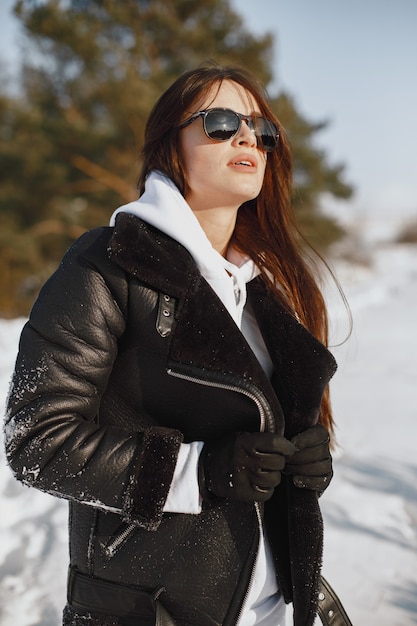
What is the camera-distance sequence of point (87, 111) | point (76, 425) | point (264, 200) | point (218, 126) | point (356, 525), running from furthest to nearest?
1. point (87, 111)
2. point (356, 525)
3. point (264, 200)
4. point (218, 126)
5. point (76, 425)

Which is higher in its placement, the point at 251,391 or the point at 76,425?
the point at 251,391

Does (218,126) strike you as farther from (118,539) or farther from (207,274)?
(118,539)

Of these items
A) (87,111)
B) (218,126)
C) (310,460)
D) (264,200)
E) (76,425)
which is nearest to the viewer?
(76,425)

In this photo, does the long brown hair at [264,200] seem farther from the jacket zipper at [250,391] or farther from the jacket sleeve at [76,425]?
the jacket sleeve at [76,425]

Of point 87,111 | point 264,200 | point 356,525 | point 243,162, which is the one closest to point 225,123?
point 243,162

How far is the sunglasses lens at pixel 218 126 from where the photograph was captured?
157 cm

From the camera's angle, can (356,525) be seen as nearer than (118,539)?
No

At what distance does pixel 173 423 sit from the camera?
4.56ft

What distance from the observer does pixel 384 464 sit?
12.5 feet

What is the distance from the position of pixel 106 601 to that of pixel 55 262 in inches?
467

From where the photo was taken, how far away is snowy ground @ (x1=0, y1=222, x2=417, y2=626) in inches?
97.4

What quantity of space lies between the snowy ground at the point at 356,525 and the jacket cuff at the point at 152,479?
38.0 inches

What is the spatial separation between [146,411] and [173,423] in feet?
0.23

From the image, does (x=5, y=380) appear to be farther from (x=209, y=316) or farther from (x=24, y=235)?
(x=24, y=235)
